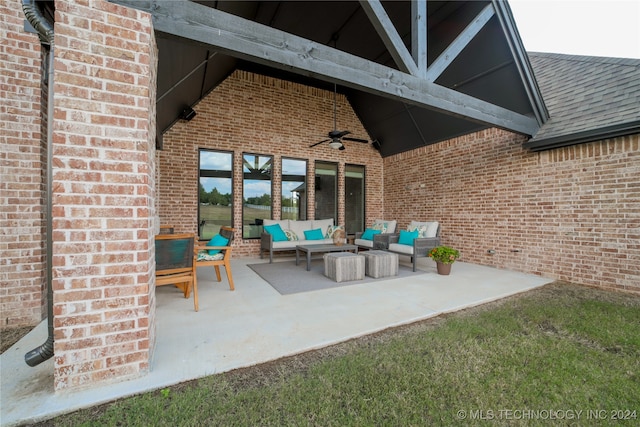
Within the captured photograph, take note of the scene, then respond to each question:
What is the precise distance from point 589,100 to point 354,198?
5149 millimetres

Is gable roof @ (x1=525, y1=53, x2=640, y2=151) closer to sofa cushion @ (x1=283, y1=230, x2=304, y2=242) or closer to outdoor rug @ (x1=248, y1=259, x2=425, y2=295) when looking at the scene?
outdoor rug @ (x1=248, y1=259, x2=425, y2=295)

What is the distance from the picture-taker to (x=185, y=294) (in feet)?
10.6

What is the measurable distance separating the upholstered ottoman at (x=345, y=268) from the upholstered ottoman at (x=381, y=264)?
25 centimetres

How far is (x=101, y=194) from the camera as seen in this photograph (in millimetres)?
1564

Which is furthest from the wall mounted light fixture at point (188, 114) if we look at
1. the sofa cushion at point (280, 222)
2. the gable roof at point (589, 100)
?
the gable roof at point (589, 100)

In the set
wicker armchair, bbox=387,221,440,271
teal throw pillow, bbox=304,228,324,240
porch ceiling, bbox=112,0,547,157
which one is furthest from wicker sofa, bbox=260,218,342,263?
porch ceiling, bbox=112,0,547,157

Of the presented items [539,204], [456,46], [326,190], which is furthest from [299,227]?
[539,204]

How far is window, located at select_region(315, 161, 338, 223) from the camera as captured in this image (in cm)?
729

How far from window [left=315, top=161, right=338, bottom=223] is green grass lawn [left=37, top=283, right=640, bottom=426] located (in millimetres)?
Answer: 5112

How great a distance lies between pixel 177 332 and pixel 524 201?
5.83 meters

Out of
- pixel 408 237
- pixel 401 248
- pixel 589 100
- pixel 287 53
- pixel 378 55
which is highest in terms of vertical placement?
pixel 378 55

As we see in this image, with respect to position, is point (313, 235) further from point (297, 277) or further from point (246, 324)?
point (246, 324)

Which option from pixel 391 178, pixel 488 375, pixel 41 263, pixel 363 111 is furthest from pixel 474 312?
pixel 363 111

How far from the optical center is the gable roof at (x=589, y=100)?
3.66 m
